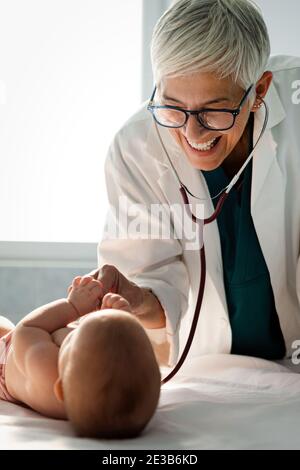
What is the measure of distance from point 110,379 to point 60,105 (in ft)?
7.82

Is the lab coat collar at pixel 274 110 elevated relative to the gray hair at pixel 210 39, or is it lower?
lower

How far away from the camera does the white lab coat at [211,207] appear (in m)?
1.98

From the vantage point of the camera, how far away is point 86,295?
159cm

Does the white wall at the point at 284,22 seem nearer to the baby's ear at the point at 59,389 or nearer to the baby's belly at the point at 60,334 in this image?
the baby's belly at the point at 60,334

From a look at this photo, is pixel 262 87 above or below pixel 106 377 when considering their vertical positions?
above

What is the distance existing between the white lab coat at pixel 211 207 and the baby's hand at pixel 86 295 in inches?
13.2

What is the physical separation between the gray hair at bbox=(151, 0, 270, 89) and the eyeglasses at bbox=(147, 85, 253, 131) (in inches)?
2.9

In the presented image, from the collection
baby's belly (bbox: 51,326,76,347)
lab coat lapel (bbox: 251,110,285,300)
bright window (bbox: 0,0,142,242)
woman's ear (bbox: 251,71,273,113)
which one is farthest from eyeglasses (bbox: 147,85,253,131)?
bright window (bbox: 0,0,142,242)

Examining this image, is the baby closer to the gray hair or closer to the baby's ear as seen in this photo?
the baby's ear

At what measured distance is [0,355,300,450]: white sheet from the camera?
3.99ft

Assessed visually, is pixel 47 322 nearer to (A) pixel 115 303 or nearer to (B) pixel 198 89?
(A) pixel 115 303

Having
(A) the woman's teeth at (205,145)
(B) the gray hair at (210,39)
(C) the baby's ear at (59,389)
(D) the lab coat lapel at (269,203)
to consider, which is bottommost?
(C) the baby's ear at (59,389)

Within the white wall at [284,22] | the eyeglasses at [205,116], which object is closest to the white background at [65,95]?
the white wall at [284,22]

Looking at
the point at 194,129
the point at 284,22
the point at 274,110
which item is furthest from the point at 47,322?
the point at 284,22
